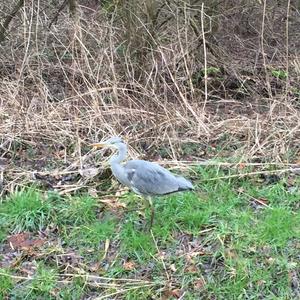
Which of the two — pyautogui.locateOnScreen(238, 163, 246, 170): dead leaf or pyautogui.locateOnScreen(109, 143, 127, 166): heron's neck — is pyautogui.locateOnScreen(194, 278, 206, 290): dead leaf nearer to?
pyautogui.locateOnScreen(109, 143, 127, 166): heron's neck

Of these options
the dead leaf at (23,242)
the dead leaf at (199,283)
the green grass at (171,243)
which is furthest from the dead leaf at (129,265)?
the dead leaf at (23,242)

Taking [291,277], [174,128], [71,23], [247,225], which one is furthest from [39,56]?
[291,277]

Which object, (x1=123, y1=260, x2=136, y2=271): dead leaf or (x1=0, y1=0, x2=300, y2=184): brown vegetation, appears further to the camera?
(x1=0, y1=0, x2=300, y2=184): brown vegetation

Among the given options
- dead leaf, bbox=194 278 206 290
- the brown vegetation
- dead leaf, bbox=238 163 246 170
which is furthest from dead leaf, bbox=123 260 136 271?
the brown vegetation

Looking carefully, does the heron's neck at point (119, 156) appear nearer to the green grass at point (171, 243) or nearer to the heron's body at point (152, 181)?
the heron's body at point (152, 181)

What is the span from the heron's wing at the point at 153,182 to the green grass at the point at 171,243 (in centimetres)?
40

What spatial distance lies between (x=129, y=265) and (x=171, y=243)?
411 millimetres

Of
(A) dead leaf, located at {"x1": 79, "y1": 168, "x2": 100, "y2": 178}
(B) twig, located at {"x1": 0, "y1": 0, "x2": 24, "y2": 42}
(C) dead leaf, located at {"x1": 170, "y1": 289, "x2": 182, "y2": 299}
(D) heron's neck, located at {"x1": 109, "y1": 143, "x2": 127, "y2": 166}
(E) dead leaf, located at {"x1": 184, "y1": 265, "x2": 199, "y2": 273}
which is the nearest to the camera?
(C) dead leaf, located at {"x1": 170, "y1": 289, "x2": 182, "y2": 299}

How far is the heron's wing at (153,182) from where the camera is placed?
4621 mm

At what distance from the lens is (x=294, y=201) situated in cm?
527

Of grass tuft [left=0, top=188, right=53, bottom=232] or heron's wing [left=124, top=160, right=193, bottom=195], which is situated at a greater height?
heron's wing [left=124, top=160, right=193, bottom=195]

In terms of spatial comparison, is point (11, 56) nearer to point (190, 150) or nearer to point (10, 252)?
point (190, 150)

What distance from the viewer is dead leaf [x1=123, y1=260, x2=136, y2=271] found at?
4.54m

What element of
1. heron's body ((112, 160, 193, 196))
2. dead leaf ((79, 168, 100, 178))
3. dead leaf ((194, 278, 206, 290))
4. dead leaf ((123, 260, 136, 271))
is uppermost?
heron's body ((112, 160, 193, 196))
